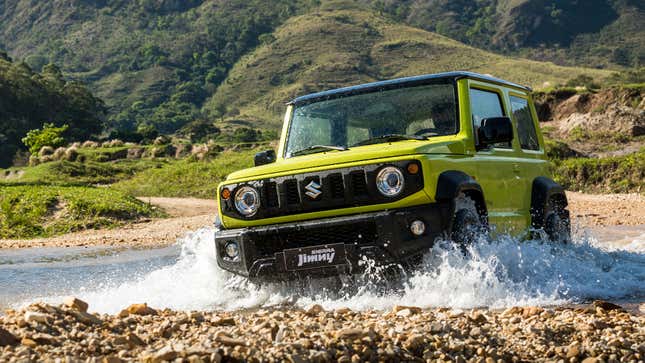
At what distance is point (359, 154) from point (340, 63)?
135 metres

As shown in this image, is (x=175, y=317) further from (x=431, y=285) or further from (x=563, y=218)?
(x=563, y=218)

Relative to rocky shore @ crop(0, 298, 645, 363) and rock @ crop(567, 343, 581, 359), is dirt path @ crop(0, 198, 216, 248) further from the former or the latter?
rock @ crop(567, 343, 581, 359)

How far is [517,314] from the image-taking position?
562 centimetres

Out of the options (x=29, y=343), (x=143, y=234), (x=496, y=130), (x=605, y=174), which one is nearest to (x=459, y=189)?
(x=496, y=130)

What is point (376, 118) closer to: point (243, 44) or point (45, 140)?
point (45, 140)

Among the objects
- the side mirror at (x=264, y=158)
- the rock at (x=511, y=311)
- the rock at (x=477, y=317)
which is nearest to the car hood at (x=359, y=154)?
the side mirror at (x=264, y=158)

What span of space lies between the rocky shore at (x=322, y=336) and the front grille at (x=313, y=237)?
0.87 metres

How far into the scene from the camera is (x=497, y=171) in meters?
7.48

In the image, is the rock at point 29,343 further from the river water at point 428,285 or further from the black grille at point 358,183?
the black grille at point 358,183

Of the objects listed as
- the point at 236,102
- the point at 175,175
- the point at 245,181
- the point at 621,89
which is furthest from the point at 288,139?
the point at 236,102

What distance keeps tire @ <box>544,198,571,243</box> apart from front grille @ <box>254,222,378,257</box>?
8.89 ft

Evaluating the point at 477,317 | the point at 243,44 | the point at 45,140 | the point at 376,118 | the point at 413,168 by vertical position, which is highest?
the point at 243,44

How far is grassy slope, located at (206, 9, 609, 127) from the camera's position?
131 meters

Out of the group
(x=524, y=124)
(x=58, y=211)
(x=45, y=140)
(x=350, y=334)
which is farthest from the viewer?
(x=45, y=140)
